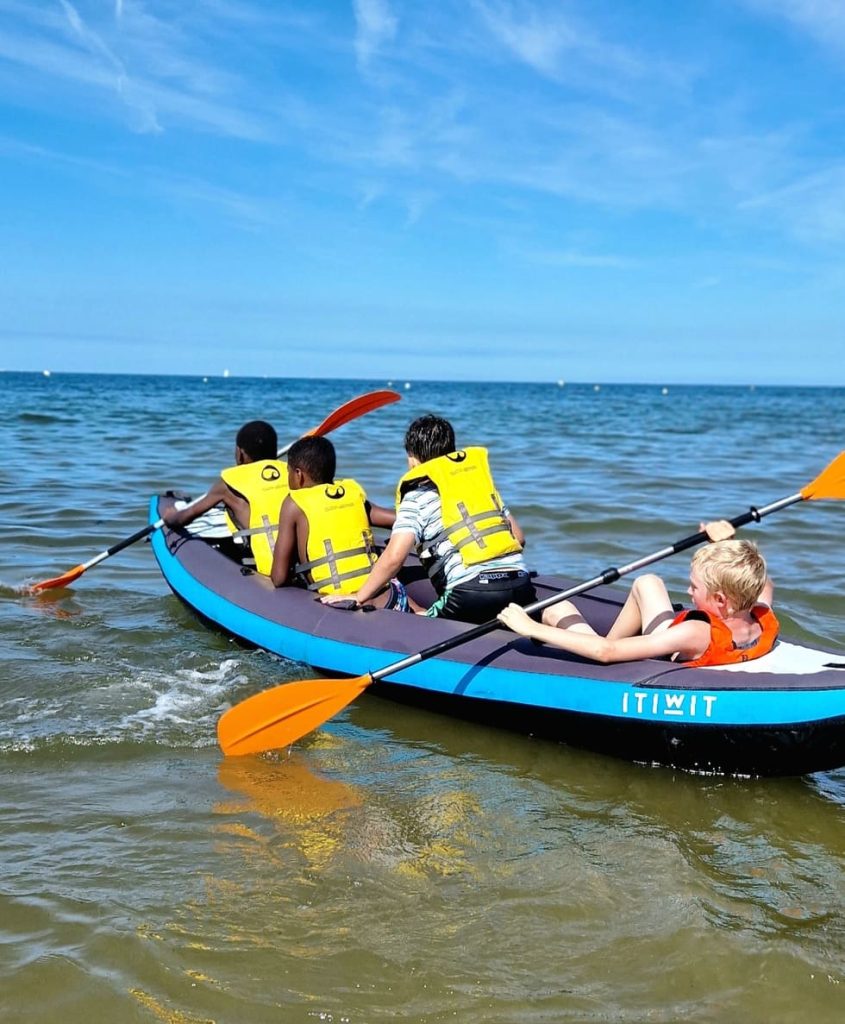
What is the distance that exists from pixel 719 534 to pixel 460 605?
1.32m

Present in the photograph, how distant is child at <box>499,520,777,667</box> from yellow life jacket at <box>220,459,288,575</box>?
2.13 meters

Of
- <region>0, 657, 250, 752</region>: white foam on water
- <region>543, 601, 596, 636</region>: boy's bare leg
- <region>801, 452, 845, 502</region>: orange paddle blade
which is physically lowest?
<region>0, 657, 250, 752</region>: white foam on water

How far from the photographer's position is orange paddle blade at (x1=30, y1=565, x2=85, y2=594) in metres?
7.32

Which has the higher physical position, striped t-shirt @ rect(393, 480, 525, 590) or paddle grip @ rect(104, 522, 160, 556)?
striped t-shirt @ rect(393, 480, 525, 590)

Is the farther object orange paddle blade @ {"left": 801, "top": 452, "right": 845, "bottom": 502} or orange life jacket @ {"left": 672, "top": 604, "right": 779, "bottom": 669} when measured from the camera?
orange paddle blade @ {"left": 801, "top": 452, "right": 845, "bottom": 502}

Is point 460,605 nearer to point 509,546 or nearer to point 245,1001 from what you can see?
point 509,546

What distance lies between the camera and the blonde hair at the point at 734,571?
4027 mm

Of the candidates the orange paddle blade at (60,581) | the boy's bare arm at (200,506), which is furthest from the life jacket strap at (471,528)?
the orange paddle blade at (60,581)

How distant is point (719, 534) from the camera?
15.7 ft

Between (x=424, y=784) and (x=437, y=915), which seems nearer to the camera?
(x=437, y=915)

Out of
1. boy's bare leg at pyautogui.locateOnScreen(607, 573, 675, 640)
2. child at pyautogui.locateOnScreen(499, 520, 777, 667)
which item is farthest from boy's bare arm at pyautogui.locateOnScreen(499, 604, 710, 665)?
boy's bare leg at pyautogui.locateOnScreen(607, 573, 675, 640)

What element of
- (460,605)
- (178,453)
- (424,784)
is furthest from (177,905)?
(178,453)

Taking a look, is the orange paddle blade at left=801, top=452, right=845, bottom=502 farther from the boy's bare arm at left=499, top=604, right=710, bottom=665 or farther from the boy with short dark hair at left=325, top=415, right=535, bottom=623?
the boy with short dark hair at left=325, top=415, right=535, bottom=623

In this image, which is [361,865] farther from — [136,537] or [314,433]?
[136,537]
